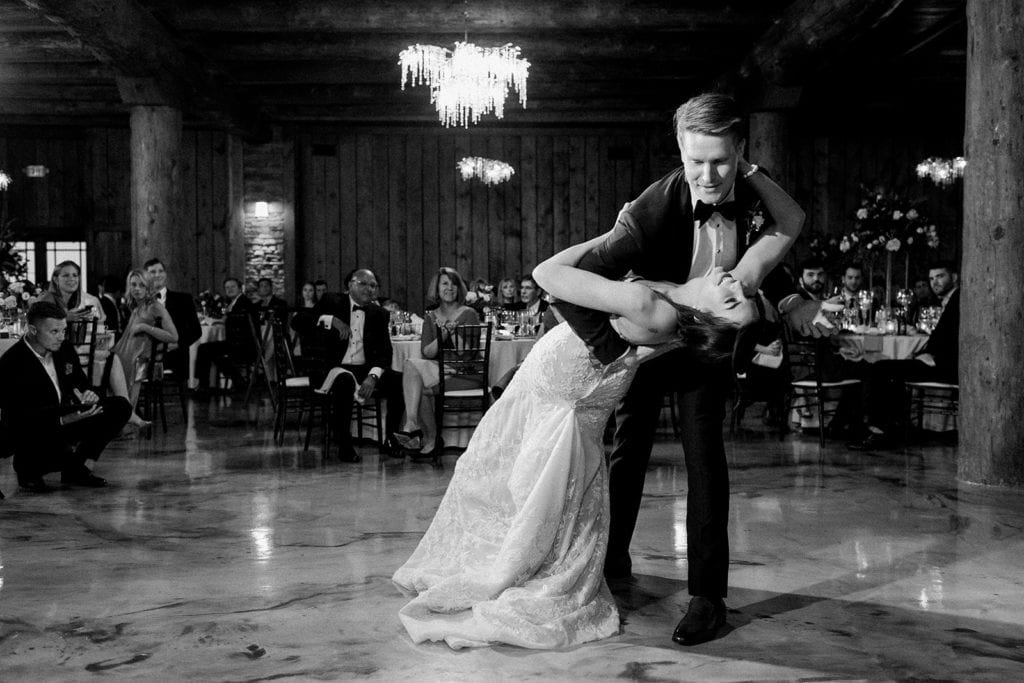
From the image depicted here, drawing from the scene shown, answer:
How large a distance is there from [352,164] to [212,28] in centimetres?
596

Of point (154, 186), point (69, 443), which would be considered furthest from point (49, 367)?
point (154, 186)

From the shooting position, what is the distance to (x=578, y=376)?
3141 millimetres

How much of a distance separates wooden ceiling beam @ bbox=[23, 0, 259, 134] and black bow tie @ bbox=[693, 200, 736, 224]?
6.70m

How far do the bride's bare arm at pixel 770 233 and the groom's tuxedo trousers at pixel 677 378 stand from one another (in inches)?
1.7

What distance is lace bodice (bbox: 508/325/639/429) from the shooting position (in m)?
3.11

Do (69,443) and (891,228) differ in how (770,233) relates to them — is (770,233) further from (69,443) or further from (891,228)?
(891,228)

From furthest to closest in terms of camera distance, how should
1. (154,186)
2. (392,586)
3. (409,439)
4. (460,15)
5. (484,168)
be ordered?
(484,168) < (154,186) < (460,15) < (409,439) < (392,586)

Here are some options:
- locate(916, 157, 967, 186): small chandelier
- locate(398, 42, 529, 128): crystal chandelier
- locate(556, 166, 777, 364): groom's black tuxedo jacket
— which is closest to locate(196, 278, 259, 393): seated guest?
locate(398, 42, 529, 128): crystal chandelier

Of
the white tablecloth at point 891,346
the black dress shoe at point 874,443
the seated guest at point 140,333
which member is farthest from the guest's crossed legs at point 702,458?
the seated guest at point 140,333

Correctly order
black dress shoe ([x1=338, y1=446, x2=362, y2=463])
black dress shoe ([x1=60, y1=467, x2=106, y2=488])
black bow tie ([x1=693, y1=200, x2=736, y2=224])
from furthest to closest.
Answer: black dress shoe ([x1=338, y1=446, x2=362, y2=463])
black dress shoe ([x1=60, y1=467, x2=106, y2=488])
black bow tie ([x1=693, y1=200, x2=736, y2=224])

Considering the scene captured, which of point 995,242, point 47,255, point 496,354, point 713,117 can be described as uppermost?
point 47,255

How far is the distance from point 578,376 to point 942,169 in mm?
11774

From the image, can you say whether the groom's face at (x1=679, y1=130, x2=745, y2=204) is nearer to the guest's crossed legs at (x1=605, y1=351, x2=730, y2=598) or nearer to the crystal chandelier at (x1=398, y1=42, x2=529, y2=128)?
the guest's crossed legs at (x1=605, y1=351, x2=730, y2=598)

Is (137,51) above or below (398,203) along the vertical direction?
above
